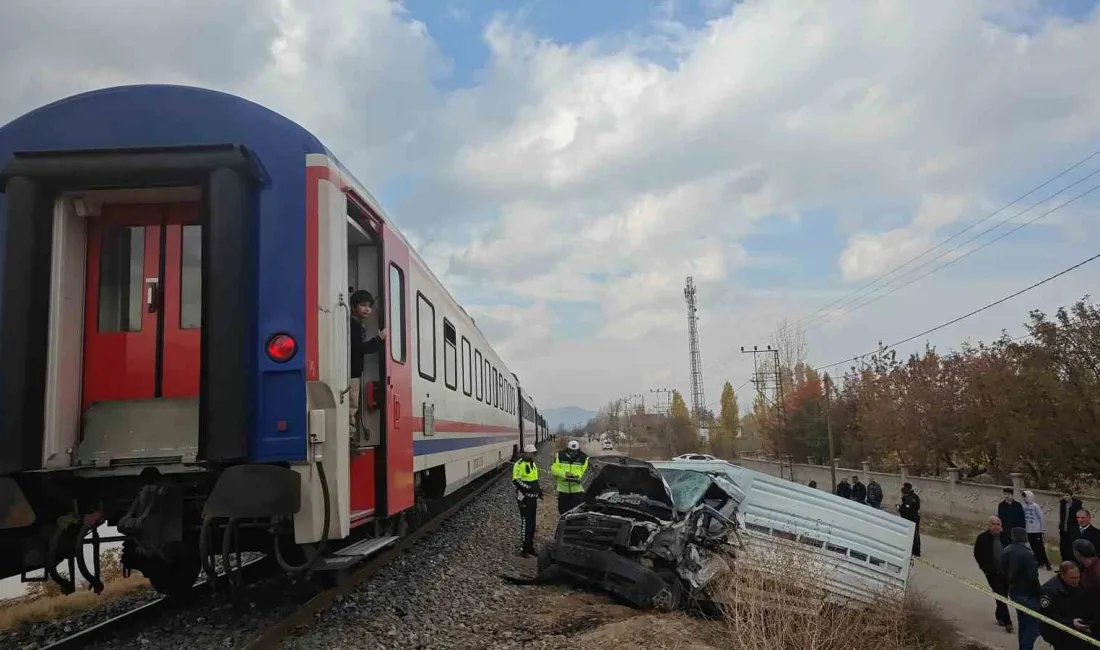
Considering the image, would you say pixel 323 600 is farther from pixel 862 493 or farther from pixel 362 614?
pixel 862 493

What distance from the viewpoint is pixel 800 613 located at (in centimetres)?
695

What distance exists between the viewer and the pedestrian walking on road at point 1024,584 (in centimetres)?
840

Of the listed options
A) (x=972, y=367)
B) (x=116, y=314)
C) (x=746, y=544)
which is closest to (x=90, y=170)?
(x=116, y=314)

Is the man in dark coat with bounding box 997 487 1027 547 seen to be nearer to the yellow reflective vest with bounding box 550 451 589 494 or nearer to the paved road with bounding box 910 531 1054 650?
the paved road with bounding box 910 531 1054 650

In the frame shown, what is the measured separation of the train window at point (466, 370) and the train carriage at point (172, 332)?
6811mm

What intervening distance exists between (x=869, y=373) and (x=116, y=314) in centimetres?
3252

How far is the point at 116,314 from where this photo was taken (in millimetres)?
5672

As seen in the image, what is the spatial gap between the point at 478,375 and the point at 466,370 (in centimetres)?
203

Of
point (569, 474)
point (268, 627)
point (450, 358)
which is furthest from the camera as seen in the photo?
point (569, 474)

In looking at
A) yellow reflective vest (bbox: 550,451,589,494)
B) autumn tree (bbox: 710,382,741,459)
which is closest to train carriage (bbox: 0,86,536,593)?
yellow reflective vest (bbox: 550,451,589,494)

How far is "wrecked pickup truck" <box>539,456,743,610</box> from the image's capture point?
8328mm

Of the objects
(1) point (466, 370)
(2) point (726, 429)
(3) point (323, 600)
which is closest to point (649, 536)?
(3) point (323, 600)

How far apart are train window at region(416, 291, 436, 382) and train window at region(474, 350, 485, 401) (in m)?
4.98

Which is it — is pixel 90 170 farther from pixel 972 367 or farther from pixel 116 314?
pixel 972 367
